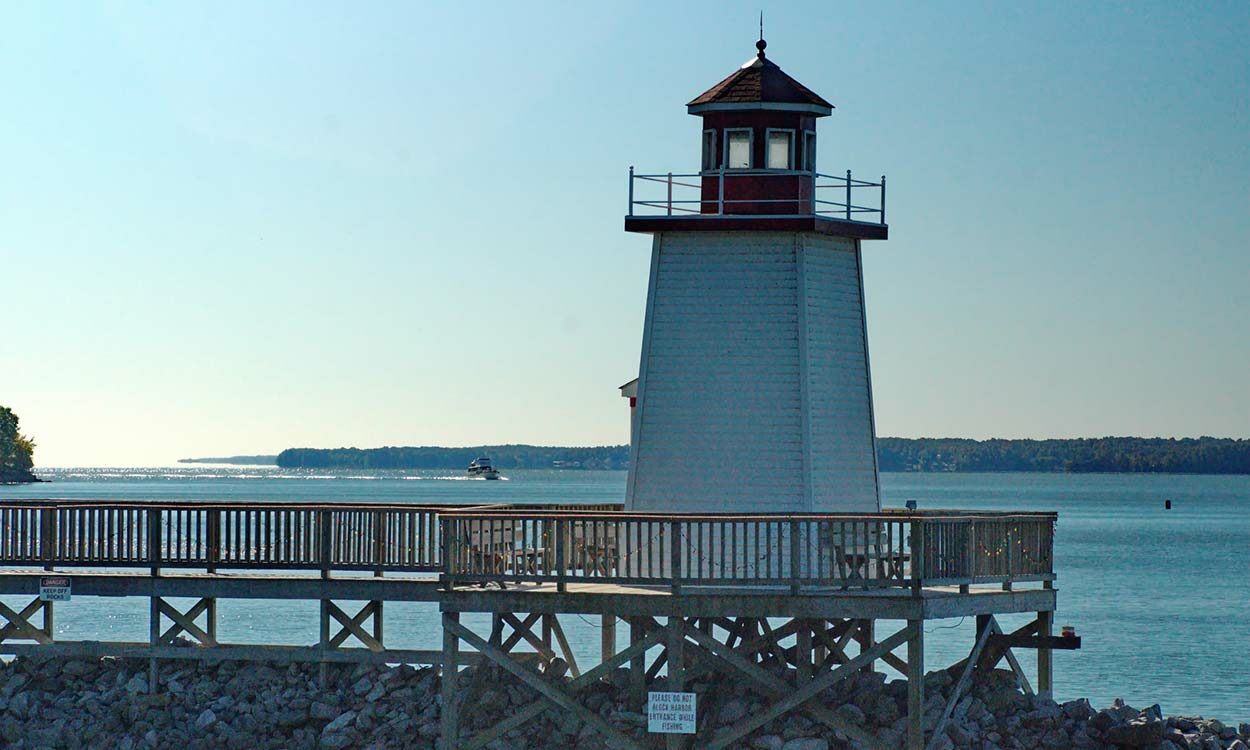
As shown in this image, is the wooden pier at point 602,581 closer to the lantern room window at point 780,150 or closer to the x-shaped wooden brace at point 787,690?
the x-shaped wooden brace at point 787,690

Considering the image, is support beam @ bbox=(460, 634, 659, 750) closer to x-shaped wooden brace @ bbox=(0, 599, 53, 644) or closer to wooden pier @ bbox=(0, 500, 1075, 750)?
wooden pier @ bbox=(0, 500, 1075, 750)

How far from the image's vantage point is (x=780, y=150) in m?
21.4

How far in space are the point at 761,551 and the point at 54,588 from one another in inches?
309

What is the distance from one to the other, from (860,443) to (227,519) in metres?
6.92

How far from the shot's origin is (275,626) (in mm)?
45844

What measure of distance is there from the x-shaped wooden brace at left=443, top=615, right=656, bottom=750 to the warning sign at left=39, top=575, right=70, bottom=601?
187 inches

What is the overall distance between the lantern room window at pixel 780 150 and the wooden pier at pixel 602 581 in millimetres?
3972

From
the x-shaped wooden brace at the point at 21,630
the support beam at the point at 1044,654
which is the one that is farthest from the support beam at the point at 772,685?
the x-shaped wooden brace at the point at 21,630

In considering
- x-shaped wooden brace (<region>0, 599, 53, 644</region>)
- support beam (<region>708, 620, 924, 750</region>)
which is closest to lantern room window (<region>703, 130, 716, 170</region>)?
support beam (<region>708, 620, 924, 750</region>)

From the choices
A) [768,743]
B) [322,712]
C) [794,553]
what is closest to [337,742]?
[322,712]

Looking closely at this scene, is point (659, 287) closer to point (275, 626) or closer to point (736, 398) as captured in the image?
point (736, 398)

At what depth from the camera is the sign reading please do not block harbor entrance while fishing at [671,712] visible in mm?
19109

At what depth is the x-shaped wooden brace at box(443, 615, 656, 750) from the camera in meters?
19.5

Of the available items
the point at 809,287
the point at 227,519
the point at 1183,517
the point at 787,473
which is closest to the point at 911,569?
the point at 787,473
